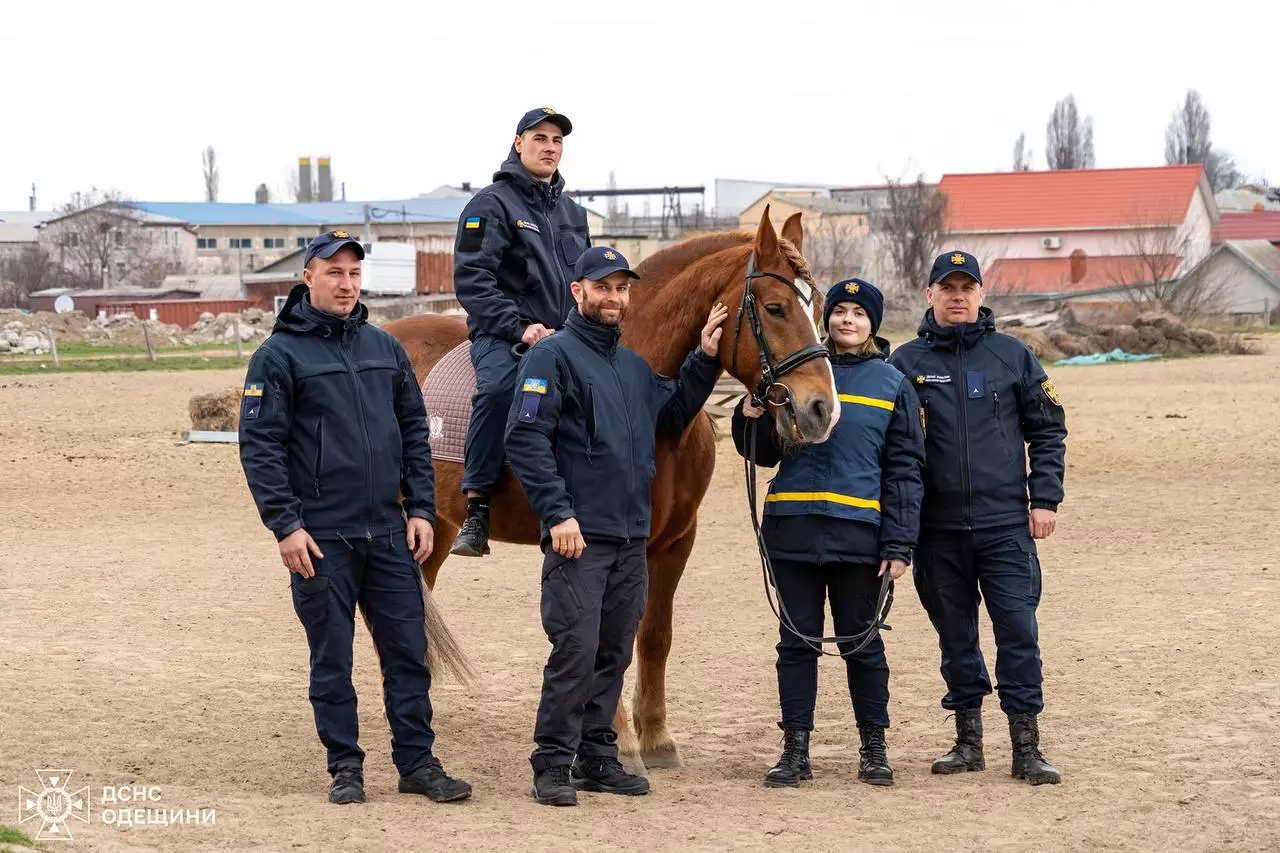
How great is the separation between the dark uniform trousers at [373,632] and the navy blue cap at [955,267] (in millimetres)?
2492

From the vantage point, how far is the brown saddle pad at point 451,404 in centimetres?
670

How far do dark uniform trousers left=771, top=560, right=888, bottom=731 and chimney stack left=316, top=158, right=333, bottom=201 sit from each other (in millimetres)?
100367

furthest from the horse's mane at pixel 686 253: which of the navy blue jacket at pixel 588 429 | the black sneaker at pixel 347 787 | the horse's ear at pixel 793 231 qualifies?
the black sneaker at pixel 347 787

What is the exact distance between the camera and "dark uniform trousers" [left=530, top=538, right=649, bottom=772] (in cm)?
534

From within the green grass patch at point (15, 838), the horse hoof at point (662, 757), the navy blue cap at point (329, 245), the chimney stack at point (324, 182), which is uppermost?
the chimney stack at point (324, 182)

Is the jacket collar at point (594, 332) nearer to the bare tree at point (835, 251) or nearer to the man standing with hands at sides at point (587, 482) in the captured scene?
the man standing with hands at sides at point (587, 482)

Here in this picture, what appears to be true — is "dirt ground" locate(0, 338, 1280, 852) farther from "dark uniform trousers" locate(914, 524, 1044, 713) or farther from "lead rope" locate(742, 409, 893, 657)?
"lead rope" locate(742, 409, 893, 657)

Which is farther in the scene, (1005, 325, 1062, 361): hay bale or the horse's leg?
(1005, 325, 1062, 361): hay bale

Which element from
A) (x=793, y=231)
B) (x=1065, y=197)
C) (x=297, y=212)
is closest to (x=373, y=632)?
(x=793, y=231)

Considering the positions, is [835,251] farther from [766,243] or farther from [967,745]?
[766,243]

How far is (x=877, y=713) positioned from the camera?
573cm

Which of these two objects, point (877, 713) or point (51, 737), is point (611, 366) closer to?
point (877, 713)

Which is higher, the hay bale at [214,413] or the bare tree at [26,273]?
the bare tree at [26,273]

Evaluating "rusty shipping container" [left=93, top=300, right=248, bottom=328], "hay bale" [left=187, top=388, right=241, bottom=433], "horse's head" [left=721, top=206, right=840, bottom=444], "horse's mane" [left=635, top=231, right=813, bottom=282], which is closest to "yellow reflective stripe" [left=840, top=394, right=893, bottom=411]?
"horse's head" [left=721, top=206, right=840, bottom=444]
